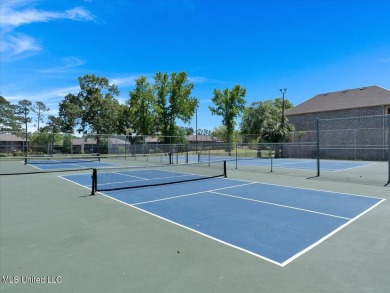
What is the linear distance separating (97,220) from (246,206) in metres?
4.26

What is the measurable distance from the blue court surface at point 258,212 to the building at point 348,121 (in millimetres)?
17876

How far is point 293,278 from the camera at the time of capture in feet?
12.0

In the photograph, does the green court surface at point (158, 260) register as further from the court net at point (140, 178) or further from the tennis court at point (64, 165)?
the tennis court at point (64, 165)

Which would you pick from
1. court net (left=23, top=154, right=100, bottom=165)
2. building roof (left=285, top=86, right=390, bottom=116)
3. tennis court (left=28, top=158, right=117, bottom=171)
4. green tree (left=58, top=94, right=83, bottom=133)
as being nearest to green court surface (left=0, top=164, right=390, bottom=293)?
tennis court (left=28, top=158, right=117, bottom=171)

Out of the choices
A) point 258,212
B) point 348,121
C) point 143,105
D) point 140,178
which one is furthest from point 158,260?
point 143,105

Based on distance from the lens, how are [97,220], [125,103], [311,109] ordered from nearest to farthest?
[97,220] → [311,109] → [125,103]

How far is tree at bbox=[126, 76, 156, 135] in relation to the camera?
174 ft

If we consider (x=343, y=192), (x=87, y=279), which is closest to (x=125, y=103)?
(x=343, y=192)

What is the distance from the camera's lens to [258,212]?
23.7ft

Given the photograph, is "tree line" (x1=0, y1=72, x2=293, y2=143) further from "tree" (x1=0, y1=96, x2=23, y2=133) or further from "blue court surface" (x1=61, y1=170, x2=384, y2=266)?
"blue court surface" (x1=61, y1=170, x2=384, y2=266)

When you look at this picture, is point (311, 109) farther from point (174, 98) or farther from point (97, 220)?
point (97, 220)

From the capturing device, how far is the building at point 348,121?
89.7 feet

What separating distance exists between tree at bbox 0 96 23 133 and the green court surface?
6637 cm

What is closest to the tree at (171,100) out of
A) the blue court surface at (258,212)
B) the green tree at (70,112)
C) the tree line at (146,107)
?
Answer: the tree line at (146,107)
